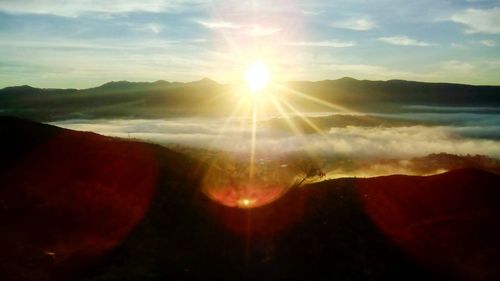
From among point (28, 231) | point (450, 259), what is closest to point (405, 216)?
point (450, 259)

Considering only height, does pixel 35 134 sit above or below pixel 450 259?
above

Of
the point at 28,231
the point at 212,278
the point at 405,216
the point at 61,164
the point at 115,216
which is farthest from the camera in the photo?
the point at 61,164

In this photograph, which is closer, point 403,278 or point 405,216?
point 403,278

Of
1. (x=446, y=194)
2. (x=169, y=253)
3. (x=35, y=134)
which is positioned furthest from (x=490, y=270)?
(x=35, y=134)

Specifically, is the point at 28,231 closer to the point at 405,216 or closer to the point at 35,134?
the point at 35,134

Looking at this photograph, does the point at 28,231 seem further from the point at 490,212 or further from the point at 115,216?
the point at 490,212

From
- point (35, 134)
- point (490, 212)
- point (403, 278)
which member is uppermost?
point (35, 134)

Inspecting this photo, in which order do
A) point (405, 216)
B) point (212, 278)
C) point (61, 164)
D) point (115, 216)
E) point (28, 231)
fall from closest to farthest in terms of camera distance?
point (212, 278), point (28, 231), point (115, 216), point (405, 216), point (61, 164)
